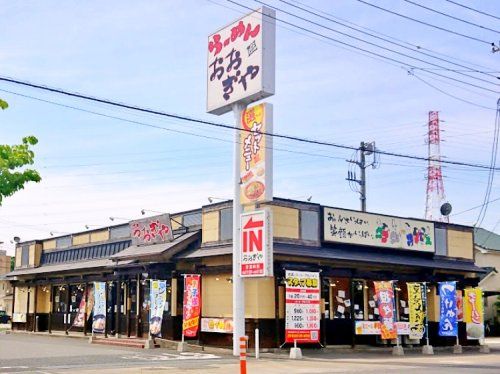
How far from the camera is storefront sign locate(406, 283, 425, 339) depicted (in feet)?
89.5

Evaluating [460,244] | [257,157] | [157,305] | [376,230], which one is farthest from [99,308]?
[460,244]

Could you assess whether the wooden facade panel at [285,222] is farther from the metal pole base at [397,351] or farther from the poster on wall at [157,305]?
the metal pole base at [397,351]

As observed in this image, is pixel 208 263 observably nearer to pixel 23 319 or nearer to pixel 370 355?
pixel 370 355

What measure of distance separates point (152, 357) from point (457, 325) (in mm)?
13410

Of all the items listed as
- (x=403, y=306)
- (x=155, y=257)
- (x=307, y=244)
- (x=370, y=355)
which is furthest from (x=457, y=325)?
(x=155, y=257)

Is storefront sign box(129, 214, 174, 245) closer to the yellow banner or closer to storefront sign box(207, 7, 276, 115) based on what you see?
storefront sign box(207, 7, 276, 115)

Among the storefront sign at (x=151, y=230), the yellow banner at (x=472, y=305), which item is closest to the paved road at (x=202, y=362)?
the yellow banner at (x=472, y=305)

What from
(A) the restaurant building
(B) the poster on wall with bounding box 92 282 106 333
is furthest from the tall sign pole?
(B) the poster on wall with bounding box 92 282 106 333

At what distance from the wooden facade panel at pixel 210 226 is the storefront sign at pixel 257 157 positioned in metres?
2.89

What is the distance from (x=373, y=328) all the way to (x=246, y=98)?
35.3 feet

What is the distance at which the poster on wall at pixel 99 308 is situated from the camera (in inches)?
1244

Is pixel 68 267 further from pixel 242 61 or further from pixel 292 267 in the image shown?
pixel 242 61

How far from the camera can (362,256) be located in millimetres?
27188

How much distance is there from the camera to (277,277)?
24.8 metres
